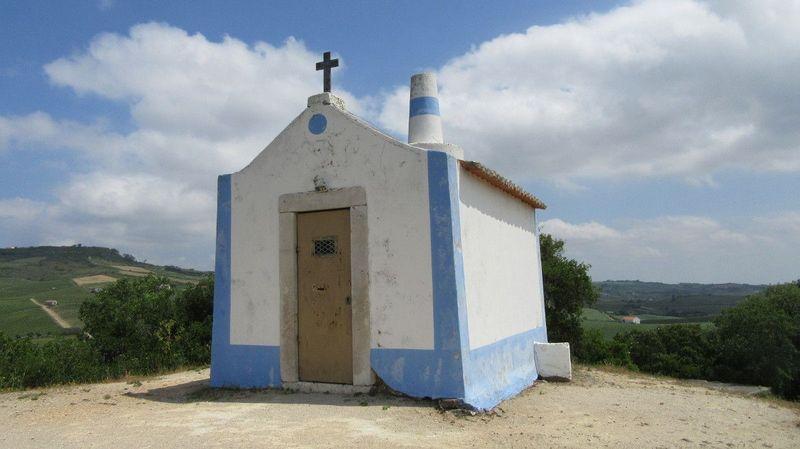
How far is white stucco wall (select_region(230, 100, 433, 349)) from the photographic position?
671 cm

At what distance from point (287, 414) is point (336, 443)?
1.29 meters

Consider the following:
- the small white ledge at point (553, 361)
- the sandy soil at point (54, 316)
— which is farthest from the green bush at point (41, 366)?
the sandy soil at point (54, 316)

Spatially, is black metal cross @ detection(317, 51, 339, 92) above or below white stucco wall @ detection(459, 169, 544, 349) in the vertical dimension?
above

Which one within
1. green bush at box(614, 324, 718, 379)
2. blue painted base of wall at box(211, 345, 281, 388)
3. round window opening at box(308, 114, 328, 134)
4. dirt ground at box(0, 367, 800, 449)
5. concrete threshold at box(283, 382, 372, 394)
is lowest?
green bush at box(614, 324, 718, 379)

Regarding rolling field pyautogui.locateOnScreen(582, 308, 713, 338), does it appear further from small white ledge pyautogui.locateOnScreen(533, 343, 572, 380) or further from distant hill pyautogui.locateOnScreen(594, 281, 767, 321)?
small white ledge pyautogui.locateOnScreen(533, 343, 572, 380)

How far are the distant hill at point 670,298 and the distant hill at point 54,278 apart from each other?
1270 inches

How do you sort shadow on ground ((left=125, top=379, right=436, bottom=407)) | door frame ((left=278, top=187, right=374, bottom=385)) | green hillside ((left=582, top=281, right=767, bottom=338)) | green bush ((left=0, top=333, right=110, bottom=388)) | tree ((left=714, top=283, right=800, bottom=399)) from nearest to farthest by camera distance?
shadow on ground ((left=125, top=379, right=436, bottom=407)), door frame ((left=278, top=187, right=374, bottom=385)), green bush ((left=0, top=333, right=110, bottom=388)), tree ((left=714, top=283, right=800, bottom=399)), green hillside ((left=582, top=281, right=767, bottom=338))

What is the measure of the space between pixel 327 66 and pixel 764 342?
55.3 ft

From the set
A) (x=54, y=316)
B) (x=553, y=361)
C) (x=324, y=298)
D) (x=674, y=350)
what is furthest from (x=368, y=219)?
(x=54, y=316)

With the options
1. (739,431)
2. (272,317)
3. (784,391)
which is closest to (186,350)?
(272,317)

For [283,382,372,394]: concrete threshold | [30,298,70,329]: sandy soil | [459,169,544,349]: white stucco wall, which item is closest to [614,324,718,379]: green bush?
[459,169,544,349]: white stucco wall

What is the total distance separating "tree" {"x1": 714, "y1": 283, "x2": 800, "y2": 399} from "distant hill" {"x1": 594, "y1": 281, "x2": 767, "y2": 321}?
16802 millimetres

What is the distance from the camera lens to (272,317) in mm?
7484

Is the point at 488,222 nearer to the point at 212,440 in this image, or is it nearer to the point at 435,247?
the point at 435,247
